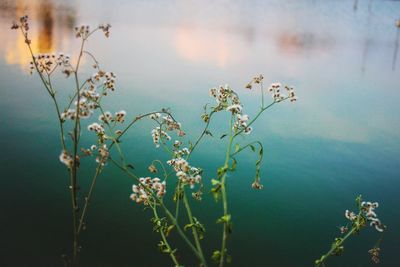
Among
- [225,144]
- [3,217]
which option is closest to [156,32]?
[225,144]

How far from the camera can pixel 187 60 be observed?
32.3 ft

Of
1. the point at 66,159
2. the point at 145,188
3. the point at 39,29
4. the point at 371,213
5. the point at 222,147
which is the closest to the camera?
the point at 66,159

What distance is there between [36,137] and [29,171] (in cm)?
89

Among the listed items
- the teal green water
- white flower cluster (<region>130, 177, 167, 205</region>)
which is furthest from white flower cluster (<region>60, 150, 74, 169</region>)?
the teal green water

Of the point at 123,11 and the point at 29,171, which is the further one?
the point at 123,11

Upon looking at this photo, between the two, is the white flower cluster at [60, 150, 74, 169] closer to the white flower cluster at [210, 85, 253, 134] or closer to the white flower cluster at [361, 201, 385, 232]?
the white flower cluster at [210, 85, 253, 134]

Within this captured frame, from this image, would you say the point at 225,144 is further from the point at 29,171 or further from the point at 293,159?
the point at 29,171

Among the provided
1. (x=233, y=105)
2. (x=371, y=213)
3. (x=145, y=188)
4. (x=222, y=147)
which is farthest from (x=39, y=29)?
(x=371, y=213)

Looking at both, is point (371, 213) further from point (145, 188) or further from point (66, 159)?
point (66, 159)

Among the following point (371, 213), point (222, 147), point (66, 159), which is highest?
point (66, 159)

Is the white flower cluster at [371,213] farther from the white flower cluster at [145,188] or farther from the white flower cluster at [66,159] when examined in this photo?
the white flower cluster at [66,159]

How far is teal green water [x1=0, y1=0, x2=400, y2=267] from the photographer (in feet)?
11.0

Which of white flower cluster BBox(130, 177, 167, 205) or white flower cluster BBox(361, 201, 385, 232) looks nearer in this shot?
white flower cluster BBox(130, 177, 167, 205)

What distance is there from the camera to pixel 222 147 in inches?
199
